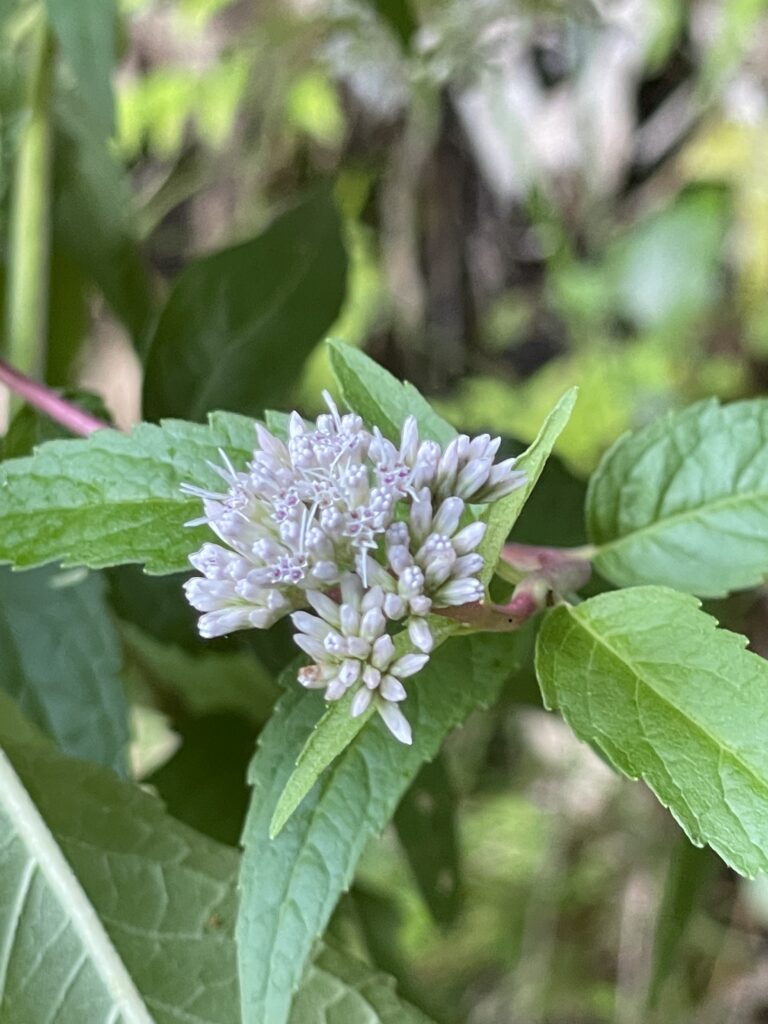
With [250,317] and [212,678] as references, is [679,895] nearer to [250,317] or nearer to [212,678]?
[212,678]

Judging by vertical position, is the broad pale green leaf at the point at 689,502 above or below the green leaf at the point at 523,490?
below

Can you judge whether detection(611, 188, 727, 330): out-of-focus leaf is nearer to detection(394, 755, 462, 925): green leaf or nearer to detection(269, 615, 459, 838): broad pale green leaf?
detection(394, 755, 462, 925): green leaf

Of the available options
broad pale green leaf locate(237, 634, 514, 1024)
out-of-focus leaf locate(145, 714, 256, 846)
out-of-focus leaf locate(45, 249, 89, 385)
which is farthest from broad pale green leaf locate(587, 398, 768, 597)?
out-of-focus leaf locate(45, 249, 89, 385)

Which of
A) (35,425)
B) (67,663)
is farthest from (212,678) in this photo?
(35,425)

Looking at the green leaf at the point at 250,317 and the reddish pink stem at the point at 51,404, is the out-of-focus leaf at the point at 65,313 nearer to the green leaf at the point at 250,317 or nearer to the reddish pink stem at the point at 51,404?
the green leaf at the point at 250,317

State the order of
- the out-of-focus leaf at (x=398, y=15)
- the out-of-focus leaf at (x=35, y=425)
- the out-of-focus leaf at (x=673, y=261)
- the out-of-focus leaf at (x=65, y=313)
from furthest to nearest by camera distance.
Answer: the out-of-focus leaf at (x=673, y=261), the out-of-focus leaf at (x=65, y=313), the out-of-focus leaf at (x=398, y=15), the out-of-focus leaf at (x=35, y=425)

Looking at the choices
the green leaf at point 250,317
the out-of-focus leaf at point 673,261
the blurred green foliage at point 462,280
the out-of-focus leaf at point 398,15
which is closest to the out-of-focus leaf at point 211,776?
the blurred green foliage at point 462,280
